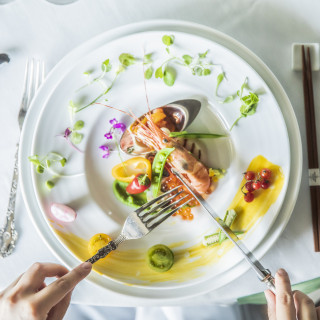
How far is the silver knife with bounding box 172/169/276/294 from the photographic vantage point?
3.43 ft

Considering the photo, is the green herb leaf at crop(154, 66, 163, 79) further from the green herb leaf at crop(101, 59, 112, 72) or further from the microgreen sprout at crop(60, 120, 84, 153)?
the microgreen sprout at crop(60, 120, 84, 153)

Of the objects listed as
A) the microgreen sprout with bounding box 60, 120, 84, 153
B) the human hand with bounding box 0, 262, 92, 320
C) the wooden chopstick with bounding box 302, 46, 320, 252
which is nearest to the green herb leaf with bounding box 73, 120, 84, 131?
the microgreen sprout with bounding box 60, 120, 84, 153

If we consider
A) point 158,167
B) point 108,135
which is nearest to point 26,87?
point 108,135

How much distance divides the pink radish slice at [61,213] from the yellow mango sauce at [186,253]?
0.13ft

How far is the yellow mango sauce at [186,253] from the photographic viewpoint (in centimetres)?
123

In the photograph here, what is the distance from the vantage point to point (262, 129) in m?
1.23

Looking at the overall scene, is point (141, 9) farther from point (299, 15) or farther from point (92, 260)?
point (92, 260)

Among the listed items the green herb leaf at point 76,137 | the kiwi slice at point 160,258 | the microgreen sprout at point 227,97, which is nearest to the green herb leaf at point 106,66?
the green herb leaf at point 76,137

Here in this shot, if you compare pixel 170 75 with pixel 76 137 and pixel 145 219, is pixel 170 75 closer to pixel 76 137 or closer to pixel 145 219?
pixel 76 137

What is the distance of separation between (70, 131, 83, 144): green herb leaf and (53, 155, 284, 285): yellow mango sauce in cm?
30

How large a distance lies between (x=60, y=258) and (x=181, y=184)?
48 centimetres

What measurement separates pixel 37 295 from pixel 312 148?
955 millimetres

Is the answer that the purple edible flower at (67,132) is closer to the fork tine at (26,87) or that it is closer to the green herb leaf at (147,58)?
the fork tine at (26,87)

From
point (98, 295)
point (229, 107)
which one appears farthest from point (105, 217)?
point (229, 107)
